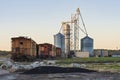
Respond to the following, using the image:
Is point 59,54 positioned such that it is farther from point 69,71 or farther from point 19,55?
point 69,71

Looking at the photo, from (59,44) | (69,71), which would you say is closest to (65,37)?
(59,44)

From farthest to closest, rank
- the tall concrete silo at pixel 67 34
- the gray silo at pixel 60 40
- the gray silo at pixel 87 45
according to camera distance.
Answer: the gray silo at pixel 60 40, the tall concrete silo at pixel 67 34, the gray silo at pixel 87 45

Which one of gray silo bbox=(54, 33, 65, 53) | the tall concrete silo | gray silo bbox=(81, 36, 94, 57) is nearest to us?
gray silo bbox=(81, 36, 94, 57)

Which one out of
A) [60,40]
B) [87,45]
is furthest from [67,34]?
[87,45]

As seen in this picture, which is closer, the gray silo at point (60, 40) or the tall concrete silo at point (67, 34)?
the tall concrete silo at point (67, 34)

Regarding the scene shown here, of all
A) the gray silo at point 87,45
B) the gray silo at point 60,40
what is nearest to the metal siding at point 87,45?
the gray silo at point 87,45

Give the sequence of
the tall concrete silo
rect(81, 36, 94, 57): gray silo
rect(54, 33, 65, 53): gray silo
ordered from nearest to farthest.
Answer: rect(81, 36, 94, 57): gray silo < the tall concrete silo < rect(54, 33, 65, 53): gray silo

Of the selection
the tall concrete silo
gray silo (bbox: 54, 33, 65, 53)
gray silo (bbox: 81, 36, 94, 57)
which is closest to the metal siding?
gray silo (bbox: 81, 36, 94, 57)

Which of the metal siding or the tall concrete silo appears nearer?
the metal siding

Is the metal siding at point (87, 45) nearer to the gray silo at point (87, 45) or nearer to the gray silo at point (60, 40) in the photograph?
the gray silo at point (87, 45)

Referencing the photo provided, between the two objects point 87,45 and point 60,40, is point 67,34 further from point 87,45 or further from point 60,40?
point 87,45

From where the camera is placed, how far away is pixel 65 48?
103 meters

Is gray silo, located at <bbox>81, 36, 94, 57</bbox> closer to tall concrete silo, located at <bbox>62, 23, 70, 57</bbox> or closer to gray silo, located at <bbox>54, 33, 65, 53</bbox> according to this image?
tall concrete silo, located at <bbox>62, 23, 70, 57</bbox>

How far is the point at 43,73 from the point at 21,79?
3.65 metres
